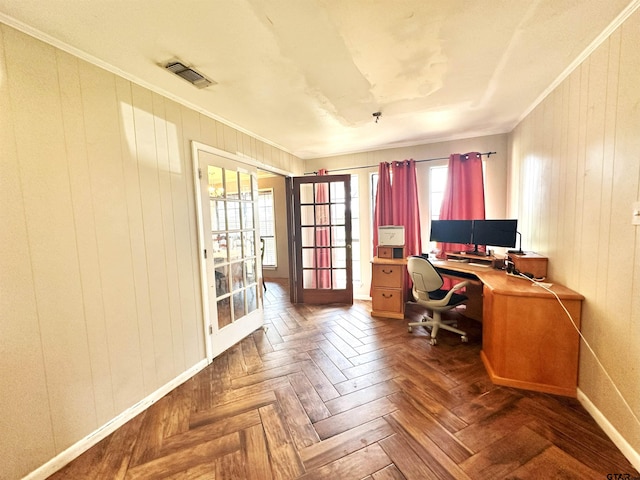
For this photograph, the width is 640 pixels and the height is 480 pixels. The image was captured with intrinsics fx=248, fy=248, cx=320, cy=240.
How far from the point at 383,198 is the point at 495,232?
1.53 metres

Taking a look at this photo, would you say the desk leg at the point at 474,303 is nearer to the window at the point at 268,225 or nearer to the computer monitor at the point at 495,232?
the computer monitor at the point at 495,232

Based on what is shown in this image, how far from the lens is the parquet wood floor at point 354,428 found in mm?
1331

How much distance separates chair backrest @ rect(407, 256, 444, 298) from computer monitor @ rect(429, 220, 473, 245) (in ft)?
2.67

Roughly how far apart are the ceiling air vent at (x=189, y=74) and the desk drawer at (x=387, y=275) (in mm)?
2681

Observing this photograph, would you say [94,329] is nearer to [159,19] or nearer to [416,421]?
[159,19]

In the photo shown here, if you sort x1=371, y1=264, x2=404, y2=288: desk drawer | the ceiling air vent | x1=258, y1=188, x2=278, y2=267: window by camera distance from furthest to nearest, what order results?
x1=258, y1=188, x2=278, y2=267: window < x1=371, y1=264, x2=404, y2=288: desk drawer < the ceiling air vent

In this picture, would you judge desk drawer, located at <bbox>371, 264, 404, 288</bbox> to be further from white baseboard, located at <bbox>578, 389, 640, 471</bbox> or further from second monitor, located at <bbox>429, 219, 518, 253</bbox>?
white baseboard, located at <bbox>578, 389, 640, 471</bbox>

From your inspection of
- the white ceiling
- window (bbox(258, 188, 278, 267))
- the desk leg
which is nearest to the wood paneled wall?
the white ceiling

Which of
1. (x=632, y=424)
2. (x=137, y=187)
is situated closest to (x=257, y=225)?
(x=137, y=187)

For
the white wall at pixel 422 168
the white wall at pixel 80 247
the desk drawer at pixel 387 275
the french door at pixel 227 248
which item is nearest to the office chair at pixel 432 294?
the desk drawer at pixel 387 275

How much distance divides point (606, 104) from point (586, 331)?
145cm

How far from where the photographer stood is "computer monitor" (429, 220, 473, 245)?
120 inches

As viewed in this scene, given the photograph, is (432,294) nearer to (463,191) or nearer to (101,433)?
(463,191)

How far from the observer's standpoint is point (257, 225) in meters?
3.12
